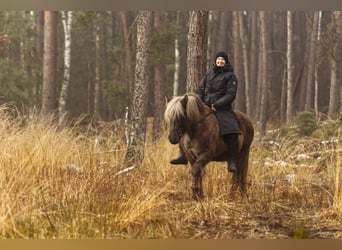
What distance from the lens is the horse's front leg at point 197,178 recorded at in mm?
5742

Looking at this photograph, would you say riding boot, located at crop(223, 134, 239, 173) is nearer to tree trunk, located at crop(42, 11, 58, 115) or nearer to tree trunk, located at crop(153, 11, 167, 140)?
tree trunk, located at crop(153, 11, 167, 140)

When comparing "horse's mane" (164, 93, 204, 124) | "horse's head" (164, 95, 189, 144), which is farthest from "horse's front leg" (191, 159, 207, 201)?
"horse's mane" (164, 93, 204, 124)

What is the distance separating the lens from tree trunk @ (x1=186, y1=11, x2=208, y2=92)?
7172mm

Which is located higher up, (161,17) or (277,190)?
(161,17)

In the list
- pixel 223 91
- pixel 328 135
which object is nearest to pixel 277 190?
pixel 223 91

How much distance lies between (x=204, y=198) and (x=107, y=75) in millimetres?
15796

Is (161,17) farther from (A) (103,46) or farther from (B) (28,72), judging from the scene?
(A) (103,46)

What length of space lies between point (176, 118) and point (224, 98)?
2.33ft

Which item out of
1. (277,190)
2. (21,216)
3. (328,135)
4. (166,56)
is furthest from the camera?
(166,56)

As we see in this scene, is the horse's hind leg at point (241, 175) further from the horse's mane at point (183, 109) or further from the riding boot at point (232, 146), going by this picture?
the horse's mane at point (183, 109)

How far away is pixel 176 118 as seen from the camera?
5508 mm

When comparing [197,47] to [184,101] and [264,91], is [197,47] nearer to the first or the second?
[184,101]

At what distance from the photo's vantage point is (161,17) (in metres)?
13.2

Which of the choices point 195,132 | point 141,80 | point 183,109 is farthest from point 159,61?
point 183,109
